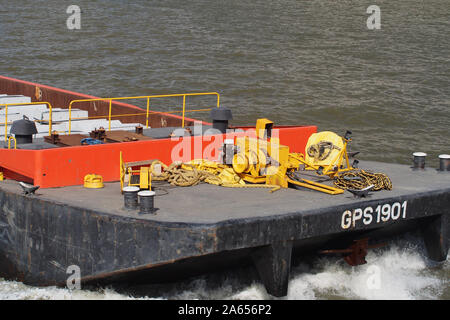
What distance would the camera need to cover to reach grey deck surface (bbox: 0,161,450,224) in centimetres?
859

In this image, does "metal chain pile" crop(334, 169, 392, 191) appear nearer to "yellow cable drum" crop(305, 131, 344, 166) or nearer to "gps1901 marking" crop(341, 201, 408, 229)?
"gps1901 marking" crop(341, 201, 408, 229)

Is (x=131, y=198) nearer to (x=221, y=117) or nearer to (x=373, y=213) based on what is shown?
(x=373, y=213)

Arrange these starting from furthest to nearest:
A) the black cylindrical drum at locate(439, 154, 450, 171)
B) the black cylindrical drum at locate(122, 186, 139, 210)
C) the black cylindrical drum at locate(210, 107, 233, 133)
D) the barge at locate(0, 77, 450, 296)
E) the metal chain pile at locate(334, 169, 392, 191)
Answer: the black cylindrical drum at locate(210, 107, 233, 133), the black cylindrical drum at locate(439, 154, 450, 171), the metal chain pile at locate(334, 169, 392, 191), the black cylindrical drum at locate(122, 186, 139, 210), the barge at locate(0, 77, 450, 296)

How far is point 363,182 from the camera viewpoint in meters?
9.91

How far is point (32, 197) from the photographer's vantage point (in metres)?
9.40

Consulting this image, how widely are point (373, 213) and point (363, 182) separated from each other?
0.77 m

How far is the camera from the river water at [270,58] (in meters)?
21.2

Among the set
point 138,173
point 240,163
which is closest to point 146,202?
point 138,173

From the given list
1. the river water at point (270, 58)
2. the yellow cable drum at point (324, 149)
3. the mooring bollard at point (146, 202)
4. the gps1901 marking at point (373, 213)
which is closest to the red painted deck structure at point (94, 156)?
the yellow cable drum at point (324, 149)

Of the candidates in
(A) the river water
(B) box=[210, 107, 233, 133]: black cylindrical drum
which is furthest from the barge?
(A) the river water

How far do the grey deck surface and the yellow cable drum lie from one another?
1.02m

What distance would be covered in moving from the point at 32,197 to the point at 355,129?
1271 centimetres

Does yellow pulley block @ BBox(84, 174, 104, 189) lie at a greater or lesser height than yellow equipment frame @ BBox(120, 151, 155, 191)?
lesser
